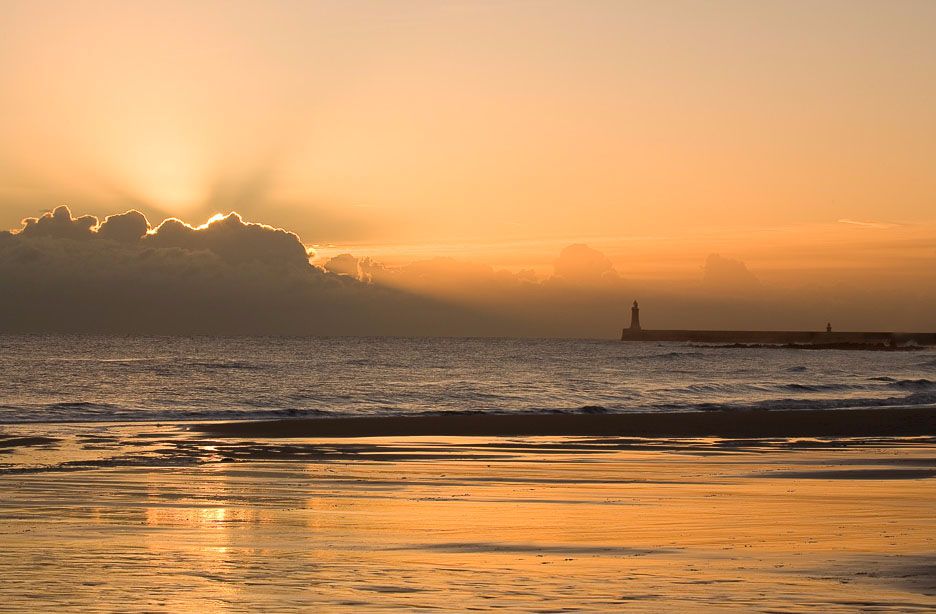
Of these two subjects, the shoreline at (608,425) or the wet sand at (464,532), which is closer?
the wet sand at (464,532)

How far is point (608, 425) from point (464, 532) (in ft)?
77.1

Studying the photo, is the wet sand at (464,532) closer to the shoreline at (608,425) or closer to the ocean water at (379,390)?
the shoreline at (608,425)

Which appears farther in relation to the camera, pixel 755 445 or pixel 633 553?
pixel 755 445

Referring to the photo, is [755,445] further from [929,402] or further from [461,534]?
[929,402]

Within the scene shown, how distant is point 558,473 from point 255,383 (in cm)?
5049

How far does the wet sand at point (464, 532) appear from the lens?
32.3 ft

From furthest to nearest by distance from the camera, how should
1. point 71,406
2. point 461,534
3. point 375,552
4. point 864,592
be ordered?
point 71,406 < point 461,534 < point 375,552 < point 864,592

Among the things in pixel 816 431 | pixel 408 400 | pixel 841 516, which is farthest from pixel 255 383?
pixel 841 516

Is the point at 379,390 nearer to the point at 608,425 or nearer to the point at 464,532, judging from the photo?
the point at 608,425

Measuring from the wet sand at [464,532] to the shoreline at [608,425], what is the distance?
26.0 ft

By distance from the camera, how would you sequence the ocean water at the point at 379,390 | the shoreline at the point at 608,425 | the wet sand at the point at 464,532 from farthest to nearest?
the ocean water at the point at 379,390
the shoreline at the point at 608,425
the wet sand at the point at 464,532

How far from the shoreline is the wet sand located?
26.0ft

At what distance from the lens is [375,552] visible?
1216 centimetres

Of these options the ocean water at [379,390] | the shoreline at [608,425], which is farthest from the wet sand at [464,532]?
the ocean water at [379,390]
